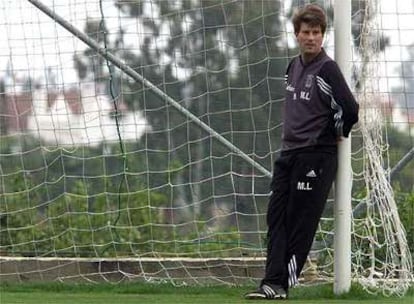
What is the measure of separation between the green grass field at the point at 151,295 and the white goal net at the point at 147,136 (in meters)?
0.45

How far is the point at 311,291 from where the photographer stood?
24.2 feet

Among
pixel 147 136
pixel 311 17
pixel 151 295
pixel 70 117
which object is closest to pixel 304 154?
pixel 311 17

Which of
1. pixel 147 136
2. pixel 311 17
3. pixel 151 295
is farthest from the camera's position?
pixel 147 136

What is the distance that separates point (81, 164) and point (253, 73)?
1.37m

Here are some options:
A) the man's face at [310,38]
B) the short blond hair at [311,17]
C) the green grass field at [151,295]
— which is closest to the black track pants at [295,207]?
the green grass field at [151,295]

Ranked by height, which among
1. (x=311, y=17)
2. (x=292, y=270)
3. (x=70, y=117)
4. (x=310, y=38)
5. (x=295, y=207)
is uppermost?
(x=311, y=17)

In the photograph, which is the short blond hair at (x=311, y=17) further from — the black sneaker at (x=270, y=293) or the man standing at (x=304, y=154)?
the black sneaker at (x=270, y=293)

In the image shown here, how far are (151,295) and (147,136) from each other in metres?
1.52

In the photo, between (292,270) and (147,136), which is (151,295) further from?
(147,136)

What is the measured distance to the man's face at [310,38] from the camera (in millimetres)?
6695

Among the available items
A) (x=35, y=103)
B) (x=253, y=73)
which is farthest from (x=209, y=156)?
(x=35, y=103)

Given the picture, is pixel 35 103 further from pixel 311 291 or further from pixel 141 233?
pixel 311 291

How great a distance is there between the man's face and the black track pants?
1.80ft

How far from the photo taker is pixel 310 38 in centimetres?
669
